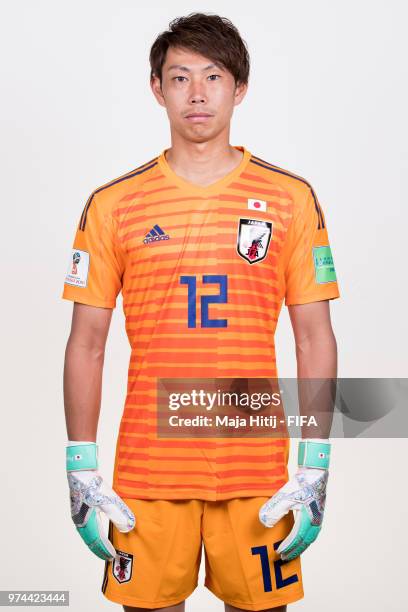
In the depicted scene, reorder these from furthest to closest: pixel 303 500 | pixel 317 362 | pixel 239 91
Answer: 1. pixel 239 91
2. pixel 317 362
3. pixel 303 500

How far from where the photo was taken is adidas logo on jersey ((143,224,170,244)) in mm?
3557

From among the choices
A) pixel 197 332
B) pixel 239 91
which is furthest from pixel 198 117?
pixel 197 332

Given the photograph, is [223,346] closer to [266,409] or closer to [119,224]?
[266,409]

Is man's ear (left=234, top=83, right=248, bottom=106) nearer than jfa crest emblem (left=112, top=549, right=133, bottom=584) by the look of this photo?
No

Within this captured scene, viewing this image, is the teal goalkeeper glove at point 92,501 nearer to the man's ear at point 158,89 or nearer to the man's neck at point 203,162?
the man's neck at point 203,162

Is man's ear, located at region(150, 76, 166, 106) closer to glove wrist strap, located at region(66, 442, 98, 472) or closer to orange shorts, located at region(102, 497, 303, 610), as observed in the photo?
glove wrist strap, located at region(66, 442, 98, 472)

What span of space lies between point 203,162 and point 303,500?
102cm

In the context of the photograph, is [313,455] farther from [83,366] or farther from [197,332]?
[83,366]

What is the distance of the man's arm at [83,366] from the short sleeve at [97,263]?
0.13 feet

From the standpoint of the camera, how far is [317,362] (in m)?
3.61

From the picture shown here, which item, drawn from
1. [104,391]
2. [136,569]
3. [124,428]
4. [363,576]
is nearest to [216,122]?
[124,428]

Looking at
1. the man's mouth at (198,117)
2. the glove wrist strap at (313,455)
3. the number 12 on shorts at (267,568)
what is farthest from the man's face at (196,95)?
the number 12 on shorts at (267,568)

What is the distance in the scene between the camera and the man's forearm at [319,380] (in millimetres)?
3604
